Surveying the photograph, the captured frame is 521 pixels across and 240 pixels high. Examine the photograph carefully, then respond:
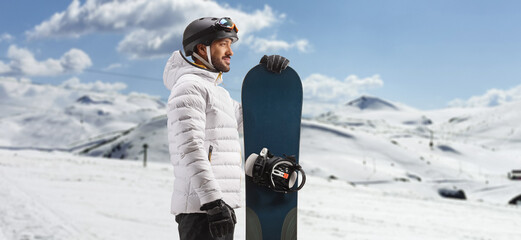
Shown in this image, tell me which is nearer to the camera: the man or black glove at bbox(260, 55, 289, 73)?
the man

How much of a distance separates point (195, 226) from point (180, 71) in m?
0.92

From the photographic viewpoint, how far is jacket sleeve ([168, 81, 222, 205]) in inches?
88.9

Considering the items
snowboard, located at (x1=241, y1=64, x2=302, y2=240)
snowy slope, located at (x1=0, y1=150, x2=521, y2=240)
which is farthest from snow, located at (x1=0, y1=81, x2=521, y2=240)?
snowboard, located at (x1=241, y1=64, x2=302, y2=240)

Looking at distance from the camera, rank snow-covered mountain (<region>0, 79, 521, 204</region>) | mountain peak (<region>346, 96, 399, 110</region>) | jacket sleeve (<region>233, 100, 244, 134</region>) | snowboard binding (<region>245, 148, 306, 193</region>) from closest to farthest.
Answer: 1. snowboard binding (<region>245, 148, 306, 193</region>)
2. jacket sleeve (<region>233, 100, 244, 134</region>)
3. snow-covered mountain (<region>0, 79, 521, 204</region>)
4. mountain peak (<region>346, 96, 399, 110</region>)

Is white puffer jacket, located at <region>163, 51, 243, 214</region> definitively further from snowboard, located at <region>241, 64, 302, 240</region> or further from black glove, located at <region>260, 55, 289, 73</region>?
black glove, located at <region>260, 55, 289, 73</region>

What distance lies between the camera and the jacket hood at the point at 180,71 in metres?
2.53

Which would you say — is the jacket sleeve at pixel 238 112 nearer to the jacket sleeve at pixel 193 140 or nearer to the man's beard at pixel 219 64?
the man's beard at pixel 219 64

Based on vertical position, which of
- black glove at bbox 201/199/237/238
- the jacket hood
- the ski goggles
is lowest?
black glove at bbox 201/199/237/238

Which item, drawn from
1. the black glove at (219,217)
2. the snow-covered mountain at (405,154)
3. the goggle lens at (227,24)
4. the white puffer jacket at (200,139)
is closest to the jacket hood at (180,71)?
the white puffer jacket at (200,139)

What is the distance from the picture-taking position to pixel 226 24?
2576mm

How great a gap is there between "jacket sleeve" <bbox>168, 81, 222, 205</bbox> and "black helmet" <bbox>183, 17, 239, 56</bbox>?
0.36 meters

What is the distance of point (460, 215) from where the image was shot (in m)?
11.7

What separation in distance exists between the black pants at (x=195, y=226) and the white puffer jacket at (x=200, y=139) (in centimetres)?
5

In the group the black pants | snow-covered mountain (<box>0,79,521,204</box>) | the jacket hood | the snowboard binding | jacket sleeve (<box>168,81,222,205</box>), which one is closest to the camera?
jacket sleeve (<box>168,81,222,205</box>)
